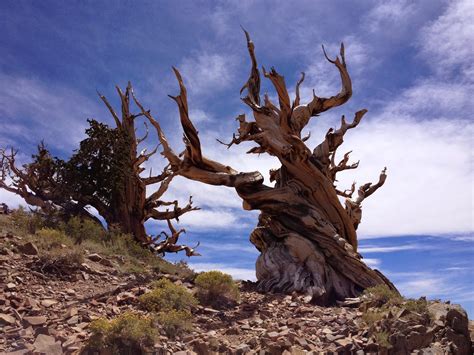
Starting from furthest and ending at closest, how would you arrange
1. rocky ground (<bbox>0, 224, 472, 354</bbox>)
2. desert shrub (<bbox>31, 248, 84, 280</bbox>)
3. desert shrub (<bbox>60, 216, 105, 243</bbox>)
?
desert shrub (<bbox>60, 216, 105, 243</bbox>)
desert shrub (<bbox>31, 248, 84, 280</bbox>)
rocky ground (<bbox>0, 224, 472, 354</bbox>)

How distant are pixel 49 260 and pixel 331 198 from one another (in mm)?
8163

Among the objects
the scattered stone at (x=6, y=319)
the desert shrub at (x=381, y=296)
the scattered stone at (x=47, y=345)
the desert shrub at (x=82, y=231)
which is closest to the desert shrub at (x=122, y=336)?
the scattered stone at (x=47, y=345)

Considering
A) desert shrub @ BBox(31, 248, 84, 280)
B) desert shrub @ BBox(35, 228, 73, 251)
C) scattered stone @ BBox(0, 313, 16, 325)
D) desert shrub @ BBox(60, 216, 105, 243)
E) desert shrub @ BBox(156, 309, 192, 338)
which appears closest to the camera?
scattered stone @ BBox(0, 313, 16, 325)

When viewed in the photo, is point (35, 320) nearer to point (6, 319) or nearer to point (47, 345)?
point (6, 319)

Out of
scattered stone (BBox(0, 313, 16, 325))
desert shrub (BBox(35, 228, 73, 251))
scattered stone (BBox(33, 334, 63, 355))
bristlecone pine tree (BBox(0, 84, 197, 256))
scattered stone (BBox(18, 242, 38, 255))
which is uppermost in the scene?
bristlecone pine tree (BBox(0, 84, 197, 256))

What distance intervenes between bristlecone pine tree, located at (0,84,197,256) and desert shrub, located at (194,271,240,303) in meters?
7.59

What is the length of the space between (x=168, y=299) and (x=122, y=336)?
2046 millimetres

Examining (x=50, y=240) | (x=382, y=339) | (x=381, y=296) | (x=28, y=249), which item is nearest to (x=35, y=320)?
(x=28, y=249)

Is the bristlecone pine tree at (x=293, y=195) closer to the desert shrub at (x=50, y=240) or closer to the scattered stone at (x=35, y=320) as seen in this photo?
the desert shrub at (x=50, y=240)

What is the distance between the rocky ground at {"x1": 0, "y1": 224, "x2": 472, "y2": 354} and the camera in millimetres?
7445

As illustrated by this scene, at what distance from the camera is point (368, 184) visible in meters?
16.3

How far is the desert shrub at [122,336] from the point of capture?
6.98 metres

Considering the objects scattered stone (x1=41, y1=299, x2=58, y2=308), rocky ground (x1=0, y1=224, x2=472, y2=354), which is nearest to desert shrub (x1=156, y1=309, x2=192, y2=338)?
rocky ground (x1=0, y1=224, x2=472, y2=354)

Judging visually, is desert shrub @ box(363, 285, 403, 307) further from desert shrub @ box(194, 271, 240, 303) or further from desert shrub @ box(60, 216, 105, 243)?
desert shrub @ box(60, 216, 105, 243)
